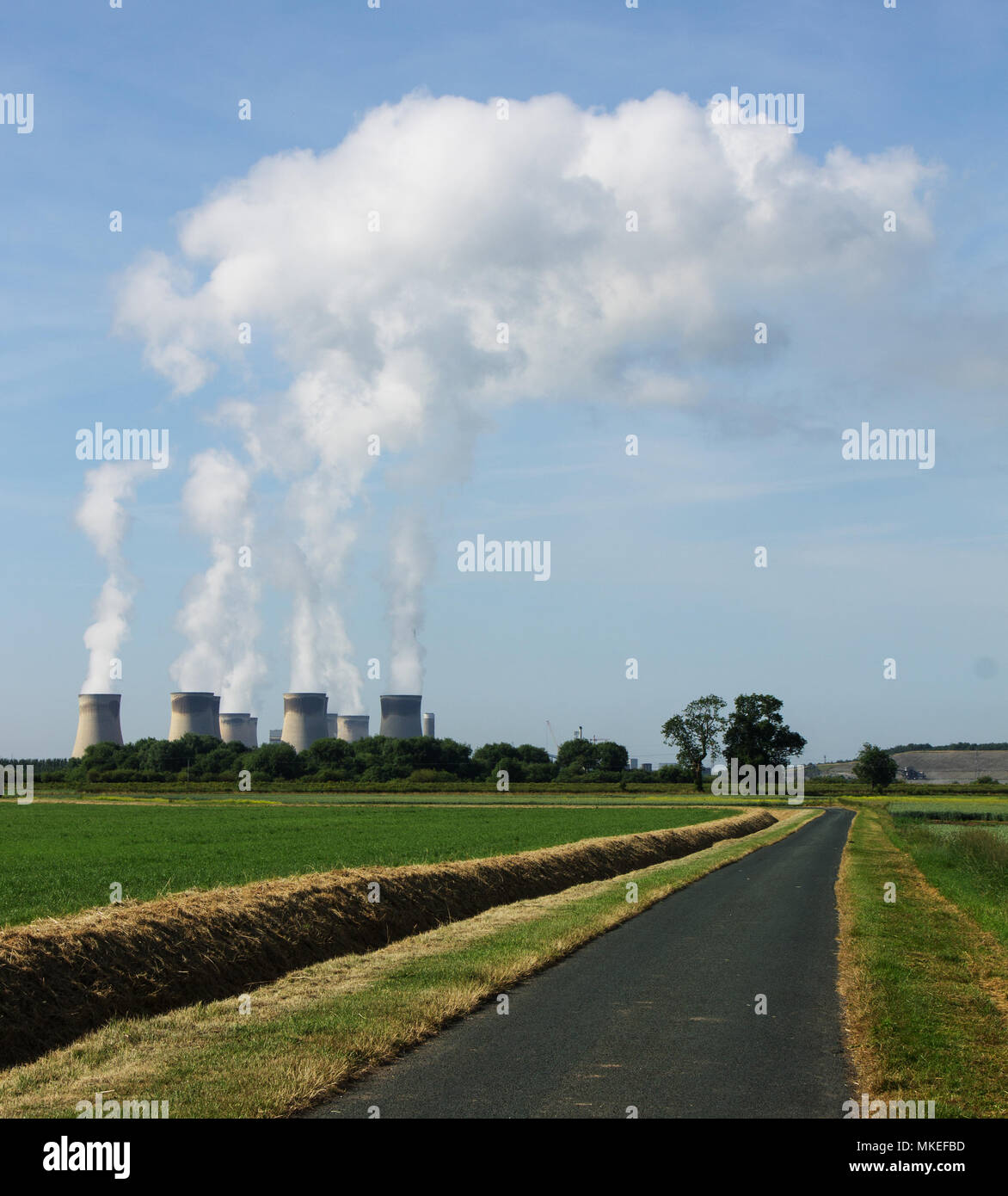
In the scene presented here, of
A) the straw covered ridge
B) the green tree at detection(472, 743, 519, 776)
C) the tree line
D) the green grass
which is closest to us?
the straw covered ridge

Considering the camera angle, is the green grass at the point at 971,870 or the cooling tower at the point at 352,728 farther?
the cooling tower at the point at 352,728

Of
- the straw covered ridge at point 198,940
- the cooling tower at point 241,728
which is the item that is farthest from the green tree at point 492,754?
the straw covered ridge at point 198,940

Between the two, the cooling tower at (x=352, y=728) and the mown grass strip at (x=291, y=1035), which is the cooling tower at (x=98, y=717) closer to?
the cooling tower at (x=352, y=728)

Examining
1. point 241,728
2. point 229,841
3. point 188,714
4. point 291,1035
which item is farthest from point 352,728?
point 291,1035

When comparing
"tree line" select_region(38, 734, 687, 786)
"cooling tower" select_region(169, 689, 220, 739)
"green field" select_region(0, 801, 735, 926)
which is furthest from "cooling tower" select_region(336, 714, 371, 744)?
"green field" select_region(0, 801, 735, 926)

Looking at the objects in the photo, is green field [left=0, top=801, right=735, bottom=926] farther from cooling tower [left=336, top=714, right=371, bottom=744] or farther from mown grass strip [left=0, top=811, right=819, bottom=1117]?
cooling tower [left=336, top=714, right=371, bottom=744]

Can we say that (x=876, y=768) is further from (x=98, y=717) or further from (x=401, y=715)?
(x=98, y=717)
